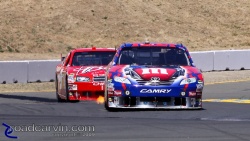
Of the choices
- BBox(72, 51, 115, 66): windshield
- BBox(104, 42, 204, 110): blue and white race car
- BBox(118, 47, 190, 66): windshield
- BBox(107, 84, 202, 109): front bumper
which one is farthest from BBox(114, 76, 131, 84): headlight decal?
BBox(72, 51, 115, 66): windshield

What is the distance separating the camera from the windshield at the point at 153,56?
54.0ft

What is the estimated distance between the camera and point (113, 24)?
5669 cm

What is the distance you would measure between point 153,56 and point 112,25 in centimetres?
4014

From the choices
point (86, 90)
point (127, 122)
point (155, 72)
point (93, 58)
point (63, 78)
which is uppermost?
point (93, 58)

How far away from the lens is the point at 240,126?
13.2m

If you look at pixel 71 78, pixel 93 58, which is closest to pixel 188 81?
pixel 71 78

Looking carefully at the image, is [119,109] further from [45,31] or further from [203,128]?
[45,31]

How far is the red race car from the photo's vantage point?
727 inches

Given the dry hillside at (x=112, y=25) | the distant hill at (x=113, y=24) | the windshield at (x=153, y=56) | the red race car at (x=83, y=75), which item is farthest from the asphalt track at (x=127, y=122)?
the distant hill at (x=113, y=24)

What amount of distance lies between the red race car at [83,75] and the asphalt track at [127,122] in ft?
1.04

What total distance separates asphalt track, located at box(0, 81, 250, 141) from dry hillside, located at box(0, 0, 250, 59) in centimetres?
3430

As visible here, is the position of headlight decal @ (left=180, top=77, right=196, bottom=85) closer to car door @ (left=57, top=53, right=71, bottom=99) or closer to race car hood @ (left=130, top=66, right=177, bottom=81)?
race car hood @ (left=130, top=66, right=177, bottom=81)

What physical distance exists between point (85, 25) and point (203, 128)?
44.1 metres

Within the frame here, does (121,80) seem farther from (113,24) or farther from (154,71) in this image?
(113,24)
